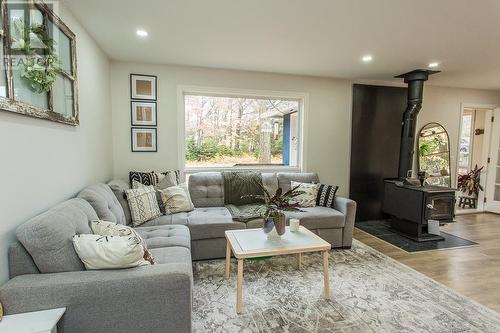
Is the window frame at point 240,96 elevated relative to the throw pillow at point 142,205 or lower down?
elevated

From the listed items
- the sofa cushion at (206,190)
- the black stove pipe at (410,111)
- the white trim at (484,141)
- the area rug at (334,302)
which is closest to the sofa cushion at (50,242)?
the area rug at (334,302)

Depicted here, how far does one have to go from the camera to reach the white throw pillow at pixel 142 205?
9.21ft

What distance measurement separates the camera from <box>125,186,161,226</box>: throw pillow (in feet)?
9.21

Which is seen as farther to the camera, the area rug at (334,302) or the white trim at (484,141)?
the white trim at (484,141)

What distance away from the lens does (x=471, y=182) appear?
5.48 m

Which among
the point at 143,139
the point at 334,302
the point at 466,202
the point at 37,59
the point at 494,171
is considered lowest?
the point at 334,302

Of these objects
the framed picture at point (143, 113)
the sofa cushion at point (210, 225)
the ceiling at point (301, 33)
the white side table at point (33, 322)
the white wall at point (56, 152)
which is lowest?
the sofa cushion at point (210, 225)

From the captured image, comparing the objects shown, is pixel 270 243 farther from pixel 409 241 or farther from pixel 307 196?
pixel 409 241

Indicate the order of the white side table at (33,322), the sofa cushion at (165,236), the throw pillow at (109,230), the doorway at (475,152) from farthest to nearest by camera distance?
1. the doorway at (475,152)
2. the sofa cushion at (165,236)
3. the throw pillow at (109,230)
4. the white side table at (33,322)

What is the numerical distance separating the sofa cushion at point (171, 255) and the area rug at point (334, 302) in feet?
1.49

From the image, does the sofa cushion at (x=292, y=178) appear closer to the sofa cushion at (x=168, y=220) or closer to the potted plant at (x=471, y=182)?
the sofa cushion at (x=168, y=220)

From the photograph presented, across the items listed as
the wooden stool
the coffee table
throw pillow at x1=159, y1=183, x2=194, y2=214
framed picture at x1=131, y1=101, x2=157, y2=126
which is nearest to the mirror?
the wooden stool

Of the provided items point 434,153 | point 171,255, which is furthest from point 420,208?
point 171,255

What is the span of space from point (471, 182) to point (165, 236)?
607 cm
